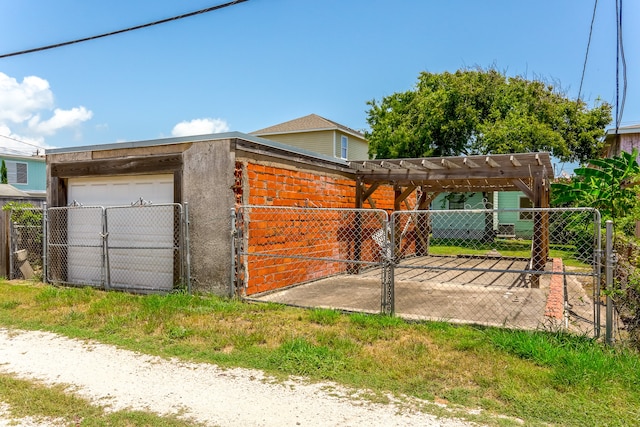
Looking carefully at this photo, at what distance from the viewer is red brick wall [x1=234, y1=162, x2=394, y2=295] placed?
7625mm

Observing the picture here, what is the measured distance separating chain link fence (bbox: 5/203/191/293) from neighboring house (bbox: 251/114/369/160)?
54.9 feet

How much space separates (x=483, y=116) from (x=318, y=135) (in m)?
8.98

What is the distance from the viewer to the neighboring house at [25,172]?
2845cm

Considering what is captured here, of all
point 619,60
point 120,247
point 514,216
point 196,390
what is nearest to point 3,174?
point 120,247

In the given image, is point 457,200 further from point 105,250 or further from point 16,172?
point 16,172

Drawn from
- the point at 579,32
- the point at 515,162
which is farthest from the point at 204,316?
the point at 579,32

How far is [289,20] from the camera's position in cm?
862

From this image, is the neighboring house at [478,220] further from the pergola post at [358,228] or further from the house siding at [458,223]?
the pergola post at [358,228]

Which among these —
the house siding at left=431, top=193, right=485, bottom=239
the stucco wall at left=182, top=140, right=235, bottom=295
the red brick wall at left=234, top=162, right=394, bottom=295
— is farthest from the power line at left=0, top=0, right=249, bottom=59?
the house siding at left=431, top=193, right=485, bottom=239

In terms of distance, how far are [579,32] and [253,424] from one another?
29.7ft

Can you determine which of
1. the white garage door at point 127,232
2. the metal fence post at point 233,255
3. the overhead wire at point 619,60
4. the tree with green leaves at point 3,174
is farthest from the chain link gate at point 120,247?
the tree with green leaves at point 3,174

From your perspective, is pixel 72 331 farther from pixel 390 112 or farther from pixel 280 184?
pixel 390 112

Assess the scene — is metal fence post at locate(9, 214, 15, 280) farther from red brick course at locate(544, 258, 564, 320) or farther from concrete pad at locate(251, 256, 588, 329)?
red brick course at locate(544, 258, 564, 320)

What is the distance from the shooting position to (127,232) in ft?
28.2
